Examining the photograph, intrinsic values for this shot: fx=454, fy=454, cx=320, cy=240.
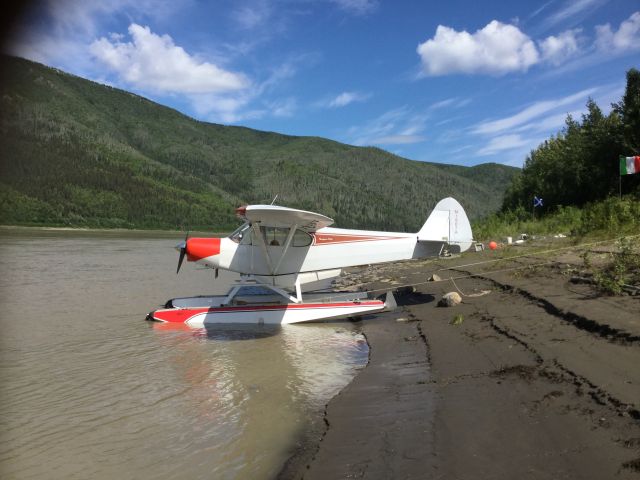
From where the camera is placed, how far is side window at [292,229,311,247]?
1203cm

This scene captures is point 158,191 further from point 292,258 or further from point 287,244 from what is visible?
point 287,244

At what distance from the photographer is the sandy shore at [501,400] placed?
362 centimetres

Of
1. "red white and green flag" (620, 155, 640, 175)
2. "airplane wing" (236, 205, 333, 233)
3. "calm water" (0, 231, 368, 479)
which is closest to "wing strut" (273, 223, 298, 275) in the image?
"airplane wing" (236, 205, 333, 233)

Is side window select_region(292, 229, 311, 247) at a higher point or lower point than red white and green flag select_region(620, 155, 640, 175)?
lower

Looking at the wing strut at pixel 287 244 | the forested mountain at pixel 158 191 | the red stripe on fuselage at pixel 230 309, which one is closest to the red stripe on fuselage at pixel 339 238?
the wing strut at pixel 287 244

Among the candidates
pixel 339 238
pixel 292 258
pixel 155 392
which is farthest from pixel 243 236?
pixel 155 392

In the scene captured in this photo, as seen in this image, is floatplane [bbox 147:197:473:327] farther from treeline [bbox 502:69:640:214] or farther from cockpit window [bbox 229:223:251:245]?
treeline [bbox 502:69:640:214]

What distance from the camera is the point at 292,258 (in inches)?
476

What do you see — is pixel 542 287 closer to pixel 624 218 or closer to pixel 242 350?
pixel 242 350

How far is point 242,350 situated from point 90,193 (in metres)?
129

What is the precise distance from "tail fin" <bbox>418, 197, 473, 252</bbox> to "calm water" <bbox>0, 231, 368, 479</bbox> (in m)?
3.62

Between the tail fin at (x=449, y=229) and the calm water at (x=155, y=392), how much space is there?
3.62 meters

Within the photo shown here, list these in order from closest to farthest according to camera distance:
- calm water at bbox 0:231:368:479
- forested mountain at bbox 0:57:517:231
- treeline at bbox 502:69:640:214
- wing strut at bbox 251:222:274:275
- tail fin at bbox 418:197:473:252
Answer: calm water at bbox 0:231:368:479, wing strut at bbox 251:222:274:275, tail fin at bbox 418:197:473:252, treeline at bbox 502:69:640:214, forested mountain at bbox 0:57:517:231

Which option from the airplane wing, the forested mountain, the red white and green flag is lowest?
the airplane wing
